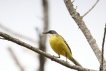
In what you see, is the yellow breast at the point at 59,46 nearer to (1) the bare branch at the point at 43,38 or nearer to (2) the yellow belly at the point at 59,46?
(2) the yellow belly at the point at 59,46

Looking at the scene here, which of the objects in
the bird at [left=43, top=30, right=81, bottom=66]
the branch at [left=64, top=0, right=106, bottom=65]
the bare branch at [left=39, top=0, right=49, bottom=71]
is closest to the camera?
the bare branch at [left=39, top=0, right=49, bottom=71]

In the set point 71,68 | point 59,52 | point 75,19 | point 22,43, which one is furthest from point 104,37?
point 59,52

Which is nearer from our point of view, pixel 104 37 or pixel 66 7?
pixel 104 37

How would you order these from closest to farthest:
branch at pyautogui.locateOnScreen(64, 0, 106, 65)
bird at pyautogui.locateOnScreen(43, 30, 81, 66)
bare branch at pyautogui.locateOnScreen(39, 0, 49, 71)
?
bare branch at pyautogui.locateOnScreen(39, 0, 49, 71) → branch at pyautogui.locateOnScreen(64, 0, 106, 65) → bird at pyautogui.locateOnScreen(43, 30, 81, 66)

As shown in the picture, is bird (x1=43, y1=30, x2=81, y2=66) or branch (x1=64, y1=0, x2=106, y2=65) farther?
bird (x1=43, y1=30, x2=81, y2=66)

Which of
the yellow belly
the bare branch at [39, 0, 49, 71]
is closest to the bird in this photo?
the yellow belly

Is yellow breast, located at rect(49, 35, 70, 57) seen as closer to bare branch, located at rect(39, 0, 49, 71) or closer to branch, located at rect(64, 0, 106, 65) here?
branch, located at rect(64, 0, 106, 65)

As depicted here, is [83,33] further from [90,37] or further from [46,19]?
[46,19]

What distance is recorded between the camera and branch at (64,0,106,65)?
284 cm

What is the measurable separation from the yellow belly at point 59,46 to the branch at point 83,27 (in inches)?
47.2

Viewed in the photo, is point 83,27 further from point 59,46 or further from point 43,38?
point 43,38

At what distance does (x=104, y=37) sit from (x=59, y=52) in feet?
8.37

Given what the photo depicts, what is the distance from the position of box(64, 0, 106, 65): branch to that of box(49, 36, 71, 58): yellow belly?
1198 mm

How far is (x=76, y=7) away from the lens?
362 centimetres
